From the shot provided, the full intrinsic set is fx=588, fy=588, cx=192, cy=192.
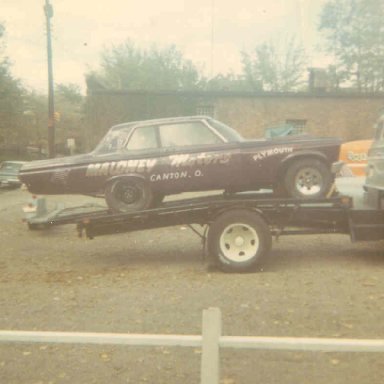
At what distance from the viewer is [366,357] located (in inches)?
184

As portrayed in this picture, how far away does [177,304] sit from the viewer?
6359 mm

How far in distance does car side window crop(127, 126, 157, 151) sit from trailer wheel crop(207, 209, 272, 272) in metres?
1.65

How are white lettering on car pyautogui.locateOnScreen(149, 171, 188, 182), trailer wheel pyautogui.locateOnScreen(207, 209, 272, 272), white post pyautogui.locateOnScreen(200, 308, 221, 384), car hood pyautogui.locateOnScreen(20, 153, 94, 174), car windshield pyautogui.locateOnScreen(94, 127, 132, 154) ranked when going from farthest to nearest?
car windshield pyautogui.locateOnScreen(94, 127, 132, 154), car hood pyautogui.locateOnScreen(20, 153, 94, 174), white lettering on car pyautogui.locateOnScreen(149, 171, 188, 182), trailer wheel pyautogui.locateOnScreen(207, 209, 272, 272), white post pyautogui.locateOnScreen(200, 308, 221, 384)

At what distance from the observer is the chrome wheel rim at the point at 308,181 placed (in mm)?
8344

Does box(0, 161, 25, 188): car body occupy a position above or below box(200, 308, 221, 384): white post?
below

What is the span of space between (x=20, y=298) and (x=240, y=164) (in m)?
3.60

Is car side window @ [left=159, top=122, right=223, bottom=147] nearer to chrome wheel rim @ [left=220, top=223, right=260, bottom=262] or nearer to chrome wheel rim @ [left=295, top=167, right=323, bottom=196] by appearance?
chrome wheel rim @ [left=295, top=167, right=323, bottom=196]

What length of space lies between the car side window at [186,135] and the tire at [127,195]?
0.75m

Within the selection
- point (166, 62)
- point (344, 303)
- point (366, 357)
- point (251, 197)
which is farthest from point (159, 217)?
point (166, 62)

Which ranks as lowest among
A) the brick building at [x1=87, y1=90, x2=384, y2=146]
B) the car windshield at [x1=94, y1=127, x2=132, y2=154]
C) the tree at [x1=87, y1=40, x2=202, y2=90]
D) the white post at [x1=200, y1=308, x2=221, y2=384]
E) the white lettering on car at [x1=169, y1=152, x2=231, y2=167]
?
the white post at [x1=200, y1=308, x2=221, y2=384]

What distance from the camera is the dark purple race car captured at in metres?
8.38

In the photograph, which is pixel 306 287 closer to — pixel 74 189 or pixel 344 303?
pixel 344 303

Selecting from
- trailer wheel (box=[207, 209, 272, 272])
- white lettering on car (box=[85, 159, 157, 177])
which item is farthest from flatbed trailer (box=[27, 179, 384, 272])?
white lettering on car (box=[85, 159, 157, 177])

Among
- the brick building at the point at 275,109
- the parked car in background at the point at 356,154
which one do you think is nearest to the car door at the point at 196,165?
the parked car in background at the point at 356,154
